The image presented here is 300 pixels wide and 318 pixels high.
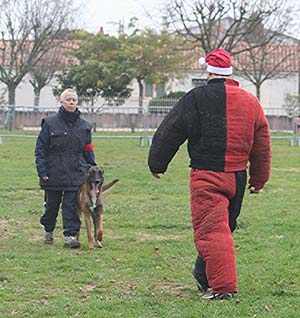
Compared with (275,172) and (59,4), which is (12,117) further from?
(59,4)

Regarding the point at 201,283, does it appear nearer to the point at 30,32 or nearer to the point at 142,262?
the point at 142,262

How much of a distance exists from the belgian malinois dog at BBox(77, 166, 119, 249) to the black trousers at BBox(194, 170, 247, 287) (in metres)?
2.45

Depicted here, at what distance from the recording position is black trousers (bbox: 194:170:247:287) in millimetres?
6055

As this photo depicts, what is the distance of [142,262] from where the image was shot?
298 inches

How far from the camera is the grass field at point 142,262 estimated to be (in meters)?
5.79

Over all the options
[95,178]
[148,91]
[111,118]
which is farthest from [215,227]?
[148,91]

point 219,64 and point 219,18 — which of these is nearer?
point 219,64

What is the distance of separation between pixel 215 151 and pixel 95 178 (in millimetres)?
2844

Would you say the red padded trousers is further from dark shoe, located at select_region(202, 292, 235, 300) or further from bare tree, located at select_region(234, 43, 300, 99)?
bare tree, located at select_region(234, 43, 300, 99)

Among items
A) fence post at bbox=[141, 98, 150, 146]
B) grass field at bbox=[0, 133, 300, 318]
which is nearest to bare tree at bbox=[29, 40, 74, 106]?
fence post at bbox=[141, 98, 150, 146]

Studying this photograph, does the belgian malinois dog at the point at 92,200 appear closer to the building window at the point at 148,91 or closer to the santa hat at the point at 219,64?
the santa hat at the point at 219,64

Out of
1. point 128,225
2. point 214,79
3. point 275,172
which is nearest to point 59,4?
point 275,172

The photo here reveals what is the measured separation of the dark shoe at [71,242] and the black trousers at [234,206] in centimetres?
242

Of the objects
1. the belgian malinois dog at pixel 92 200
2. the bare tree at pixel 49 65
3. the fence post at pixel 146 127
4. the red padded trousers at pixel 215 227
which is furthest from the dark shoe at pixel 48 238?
the bare tree at pixel 49 65
